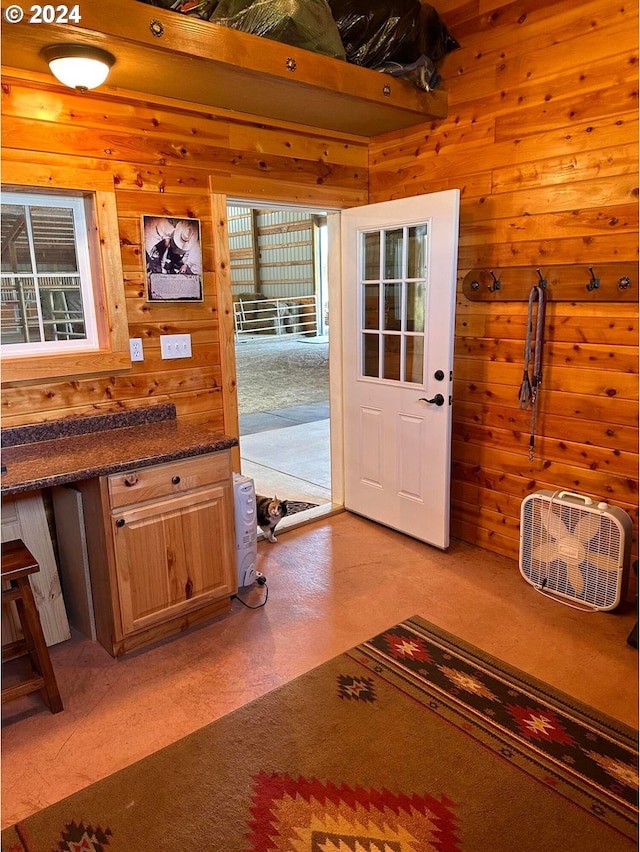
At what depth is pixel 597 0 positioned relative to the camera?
251 centimetres

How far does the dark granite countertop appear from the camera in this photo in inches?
85.0

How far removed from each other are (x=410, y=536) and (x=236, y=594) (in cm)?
114

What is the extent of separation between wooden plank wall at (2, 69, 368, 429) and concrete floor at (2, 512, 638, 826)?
3.37 ft

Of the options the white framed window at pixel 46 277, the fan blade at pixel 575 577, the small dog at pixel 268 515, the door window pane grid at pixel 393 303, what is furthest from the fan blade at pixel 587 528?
the white framed window at pixel 46 277

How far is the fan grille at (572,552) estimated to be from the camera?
2670mm

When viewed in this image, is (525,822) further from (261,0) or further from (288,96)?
(261,0)

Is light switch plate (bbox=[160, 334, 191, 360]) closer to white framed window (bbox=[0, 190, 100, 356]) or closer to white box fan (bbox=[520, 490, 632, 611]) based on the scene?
white framed window (bbox=[0, 190, 100, 356])

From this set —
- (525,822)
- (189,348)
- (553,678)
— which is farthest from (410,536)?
(525,822)

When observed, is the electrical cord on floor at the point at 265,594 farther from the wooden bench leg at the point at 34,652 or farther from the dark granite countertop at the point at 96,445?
the wooden bench leg at the point at 34,652

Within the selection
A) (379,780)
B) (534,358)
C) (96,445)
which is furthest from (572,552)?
(96,445)

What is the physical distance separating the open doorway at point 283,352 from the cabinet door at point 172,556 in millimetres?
1307

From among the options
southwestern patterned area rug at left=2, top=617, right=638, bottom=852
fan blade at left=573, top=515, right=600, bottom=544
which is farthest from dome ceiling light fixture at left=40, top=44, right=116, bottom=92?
fan blade at left=573, top=515, right=600, bottom=544

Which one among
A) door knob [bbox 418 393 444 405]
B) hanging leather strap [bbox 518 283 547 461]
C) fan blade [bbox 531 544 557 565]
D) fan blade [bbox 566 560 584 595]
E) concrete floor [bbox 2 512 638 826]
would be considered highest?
hanging leather strap [bbox 518 283 547 461]

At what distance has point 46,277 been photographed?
8.86 ft
